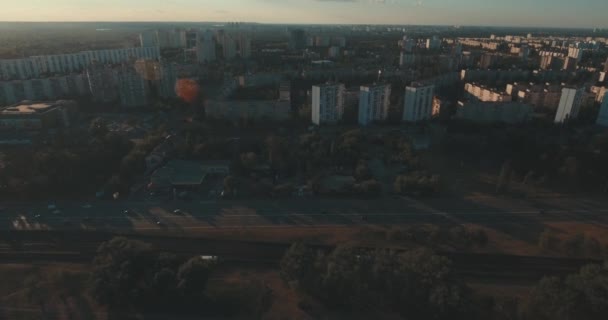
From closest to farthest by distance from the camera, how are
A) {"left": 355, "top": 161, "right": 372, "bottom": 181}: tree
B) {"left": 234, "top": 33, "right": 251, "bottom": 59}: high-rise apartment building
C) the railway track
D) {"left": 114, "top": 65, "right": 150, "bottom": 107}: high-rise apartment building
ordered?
1. the railway track
2. {"left": 355, "top": 161, "right": 372, "bottom": 181}: tree
3. {"left": 114, "top": 65, "right": 150, "bottom": 107}: high-rise apartment building
4. {"left": 234, "top": 33, "right": 251, "bottom": 59}: high-rise apartment building

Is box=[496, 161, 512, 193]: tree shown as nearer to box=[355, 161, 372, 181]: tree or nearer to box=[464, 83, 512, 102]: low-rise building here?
box=[355, 161, 372, 181]: tree

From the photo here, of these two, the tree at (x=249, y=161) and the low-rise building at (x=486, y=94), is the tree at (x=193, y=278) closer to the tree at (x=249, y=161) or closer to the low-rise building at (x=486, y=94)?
the tree at (x=249, y=161)

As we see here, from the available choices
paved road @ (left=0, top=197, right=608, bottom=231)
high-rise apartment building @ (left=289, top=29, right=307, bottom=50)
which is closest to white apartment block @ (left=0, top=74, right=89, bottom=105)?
paved road @ (left=0, top=197, right=608, bottom=231)

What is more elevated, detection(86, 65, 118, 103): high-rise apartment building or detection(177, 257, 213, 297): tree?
detection(86, 65, 118, 103): high-rise apartment building

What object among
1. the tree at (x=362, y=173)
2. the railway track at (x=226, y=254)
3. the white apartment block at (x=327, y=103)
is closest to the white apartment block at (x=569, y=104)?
the white apartment block at (x=327, y=103)

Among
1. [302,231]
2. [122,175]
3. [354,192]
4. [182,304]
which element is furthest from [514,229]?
[122,175]

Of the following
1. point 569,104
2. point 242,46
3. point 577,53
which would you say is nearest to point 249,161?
point 569,104
